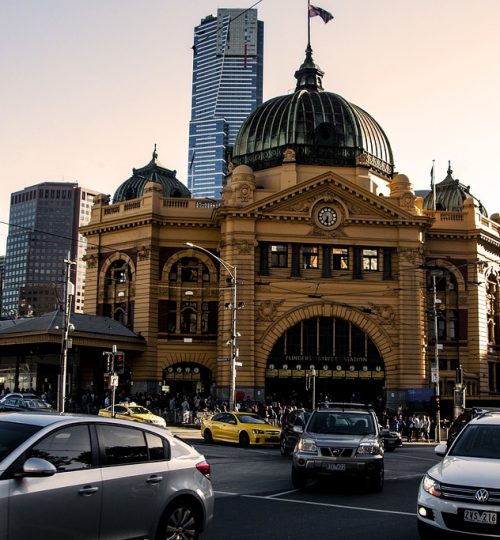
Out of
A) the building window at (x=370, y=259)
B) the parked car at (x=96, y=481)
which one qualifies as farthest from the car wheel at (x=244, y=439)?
the building window at (x=370, y=259)

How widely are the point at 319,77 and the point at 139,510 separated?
6266 cm

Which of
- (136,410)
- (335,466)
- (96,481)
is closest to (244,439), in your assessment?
(136,410)

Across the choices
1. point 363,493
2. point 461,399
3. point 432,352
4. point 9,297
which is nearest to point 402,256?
point 432,352

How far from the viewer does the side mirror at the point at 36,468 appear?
7602 mm

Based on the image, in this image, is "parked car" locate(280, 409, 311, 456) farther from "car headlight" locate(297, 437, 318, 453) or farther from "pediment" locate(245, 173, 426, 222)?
A: "pediment" locate(245, 173, 426, 222)

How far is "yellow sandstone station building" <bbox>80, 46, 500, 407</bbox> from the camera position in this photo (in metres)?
53.2

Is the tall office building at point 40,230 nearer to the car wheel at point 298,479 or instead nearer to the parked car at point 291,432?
the parked car at point 291,432

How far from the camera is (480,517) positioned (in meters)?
9.54

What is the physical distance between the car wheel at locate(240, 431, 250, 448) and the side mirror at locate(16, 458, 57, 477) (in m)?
24.4

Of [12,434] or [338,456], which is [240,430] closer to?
[338,456]

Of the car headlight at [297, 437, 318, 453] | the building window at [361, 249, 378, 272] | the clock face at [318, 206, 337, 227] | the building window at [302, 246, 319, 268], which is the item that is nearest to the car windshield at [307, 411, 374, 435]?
the car headlight at [297, 437, 318, 453]

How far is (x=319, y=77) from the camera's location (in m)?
67.9

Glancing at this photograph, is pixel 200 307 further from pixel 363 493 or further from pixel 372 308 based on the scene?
pixel 363 493

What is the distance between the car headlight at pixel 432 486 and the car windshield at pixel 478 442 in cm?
103
